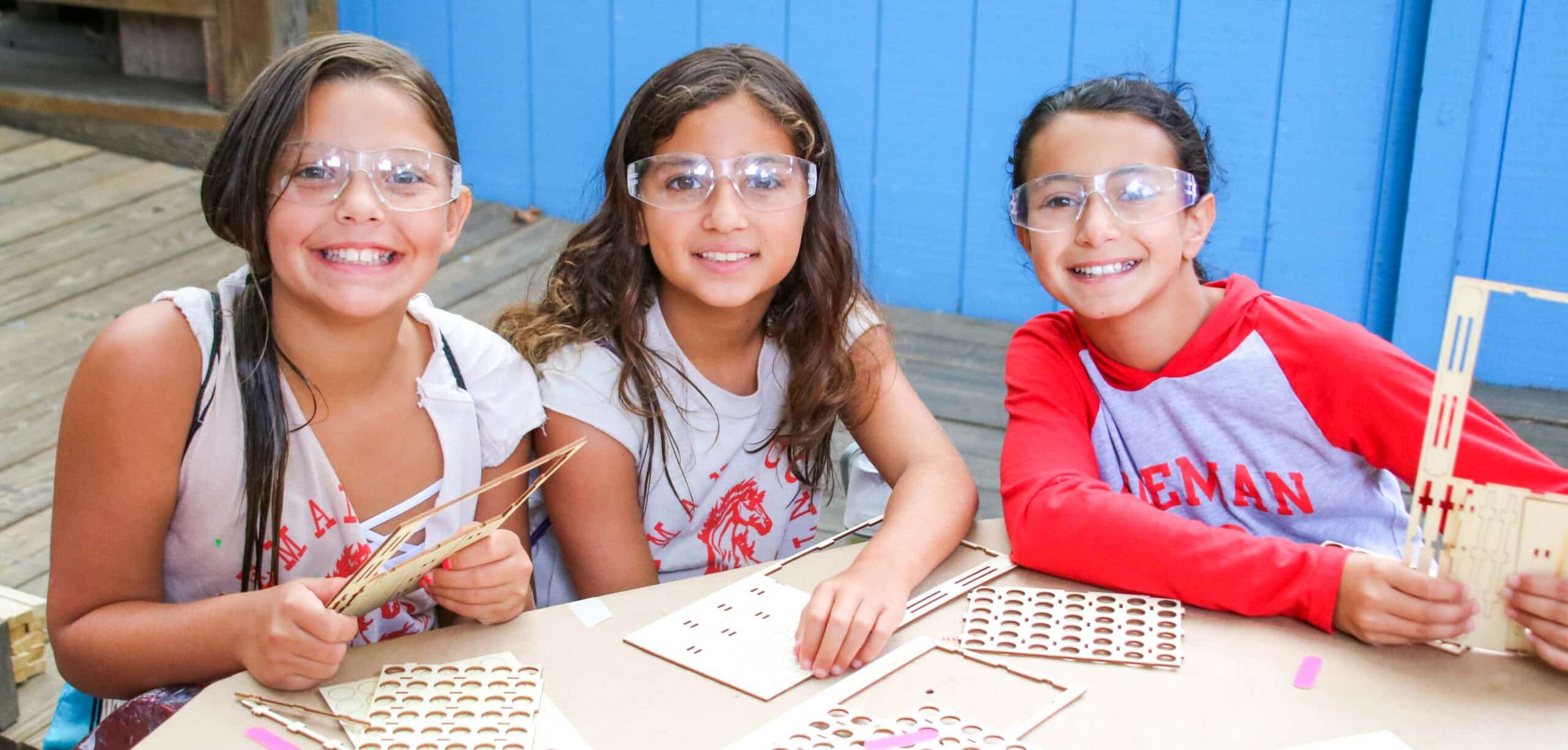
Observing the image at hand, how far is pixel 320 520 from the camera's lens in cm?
171

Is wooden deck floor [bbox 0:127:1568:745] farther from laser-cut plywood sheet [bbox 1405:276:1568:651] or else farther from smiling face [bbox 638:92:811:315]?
laser-cut plywood sheet [bbox 1405:276:1568:651]

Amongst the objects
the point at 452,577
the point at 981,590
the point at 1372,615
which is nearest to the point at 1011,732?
the point at 981,590

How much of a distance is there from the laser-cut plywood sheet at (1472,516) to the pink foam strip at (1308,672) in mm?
147

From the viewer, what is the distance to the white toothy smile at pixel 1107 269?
184 centimetres

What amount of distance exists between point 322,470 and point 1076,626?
0.95 meters

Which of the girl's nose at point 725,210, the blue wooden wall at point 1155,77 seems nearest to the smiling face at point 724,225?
the girl's nose at point 725,210

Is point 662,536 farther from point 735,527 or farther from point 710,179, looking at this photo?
point 710,179

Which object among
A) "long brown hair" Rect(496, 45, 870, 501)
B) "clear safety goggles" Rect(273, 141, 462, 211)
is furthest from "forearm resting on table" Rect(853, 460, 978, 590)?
"clear safety goggles" Rect(273, 141, 462, 211)

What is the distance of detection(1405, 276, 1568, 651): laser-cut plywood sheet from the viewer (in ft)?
4.04

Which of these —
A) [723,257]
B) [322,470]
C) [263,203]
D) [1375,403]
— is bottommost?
[322,470]

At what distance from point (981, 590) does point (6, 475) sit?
2.43 m

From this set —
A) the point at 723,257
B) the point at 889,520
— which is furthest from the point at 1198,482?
→ the point at 723,257

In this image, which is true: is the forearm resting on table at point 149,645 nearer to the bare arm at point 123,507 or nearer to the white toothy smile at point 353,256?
the bare arm at point 123,507

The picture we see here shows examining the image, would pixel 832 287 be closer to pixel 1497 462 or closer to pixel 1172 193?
pixel 1172 193
